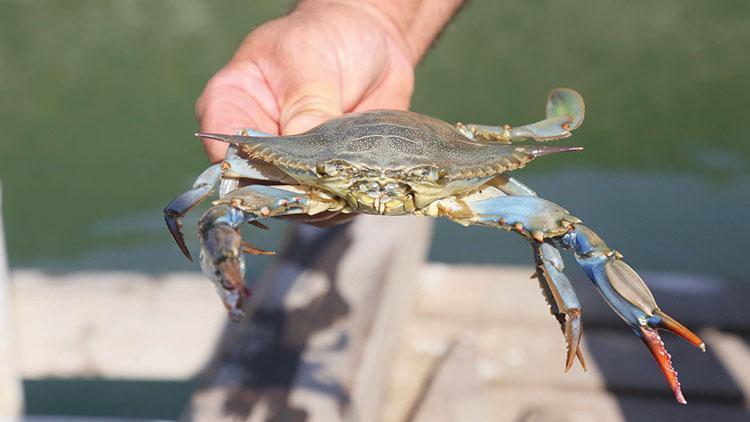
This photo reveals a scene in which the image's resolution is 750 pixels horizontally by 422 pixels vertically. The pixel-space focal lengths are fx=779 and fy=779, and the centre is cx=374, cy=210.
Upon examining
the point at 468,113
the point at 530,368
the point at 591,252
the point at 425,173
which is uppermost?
the point at 425,173

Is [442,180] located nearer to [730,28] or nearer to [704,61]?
[704,61]

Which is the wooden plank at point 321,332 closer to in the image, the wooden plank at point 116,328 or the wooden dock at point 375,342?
the wooden dock at point 375,342

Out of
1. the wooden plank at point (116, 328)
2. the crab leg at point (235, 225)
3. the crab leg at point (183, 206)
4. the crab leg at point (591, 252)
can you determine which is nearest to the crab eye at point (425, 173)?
the crab leg at point (591, 252)

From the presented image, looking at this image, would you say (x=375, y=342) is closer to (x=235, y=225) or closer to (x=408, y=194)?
(x=408, y=194)

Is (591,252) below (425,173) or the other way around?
below

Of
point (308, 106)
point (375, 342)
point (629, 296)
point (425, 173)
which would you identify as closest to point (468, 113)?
point (375, 342)

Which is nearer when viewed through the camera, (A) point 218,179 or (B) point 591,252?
(B) point 591,252

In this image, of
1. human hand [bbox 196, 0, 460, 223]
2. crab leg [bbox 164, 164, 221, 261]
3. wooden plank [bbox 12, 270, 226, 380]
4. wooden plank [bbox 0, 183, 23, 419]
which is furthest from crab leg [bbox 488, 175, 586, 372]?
wooden plank [bbox 0, 183, 23, 419]
